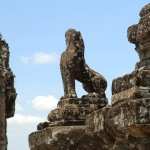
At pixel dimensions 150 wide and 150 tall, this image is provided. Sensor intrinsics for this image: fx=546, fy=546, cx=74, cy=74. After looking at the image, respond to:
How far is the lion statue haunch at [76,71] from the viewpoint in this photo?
11.8 m

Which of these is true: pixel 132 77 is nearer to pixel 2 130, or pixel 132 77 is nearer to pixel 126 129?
pixel 126 129

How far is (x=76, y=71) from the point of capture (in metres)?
12.1

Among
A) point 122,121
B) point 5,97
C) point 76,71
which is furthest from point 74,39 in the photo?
point 122,121

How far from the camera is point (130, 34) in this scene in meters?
7.63

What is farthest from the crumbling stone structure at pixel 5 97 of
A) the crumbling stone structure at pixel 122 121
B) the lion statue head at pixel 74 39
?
the crumbling stone structure at pixel 122 121

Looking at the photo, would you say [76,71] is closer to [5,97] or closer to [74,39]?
[74,39]

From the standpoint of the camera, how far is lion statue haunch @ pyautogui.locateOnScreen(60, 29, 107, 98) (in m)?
11.8

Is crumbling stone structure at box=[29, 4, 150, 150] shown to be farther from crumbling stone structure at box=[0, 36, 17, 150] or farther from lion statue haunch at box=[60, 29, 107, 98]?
crumbling stone structure at box=[0, 36, 17, 150]

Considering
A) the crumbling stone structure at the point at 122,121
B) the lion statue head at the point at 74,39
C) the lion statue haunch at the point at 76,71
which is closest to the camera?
the crumbling stone structure at the point at 122,121

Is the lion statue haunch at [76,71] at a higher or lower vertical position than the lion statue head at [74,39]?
lower

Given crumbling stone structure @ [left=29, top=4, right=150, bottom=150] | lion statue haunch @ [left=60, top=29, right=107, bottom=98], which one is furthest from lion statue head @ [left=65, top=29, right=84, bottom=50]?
crumbling stone structure @ [left=29, top=4, right=150, bottom=150]

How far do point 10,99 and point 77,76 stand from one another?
3395 mm

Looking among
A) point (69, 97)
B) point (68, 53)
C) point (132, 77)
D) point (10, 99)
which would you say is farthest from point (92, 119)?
point (10, 99)

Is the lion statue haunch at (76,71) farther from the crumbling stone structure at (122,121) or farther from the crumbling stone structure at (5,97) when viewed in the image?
the crumbling stone structure at (5,97)
